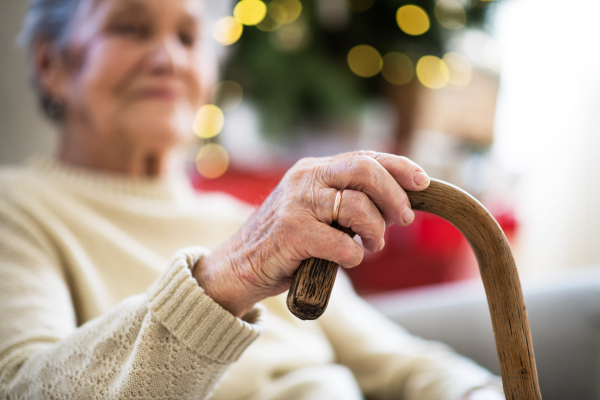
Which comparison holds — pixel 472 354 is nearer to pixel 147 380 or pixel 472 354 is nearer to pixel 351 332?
pixel 351 332

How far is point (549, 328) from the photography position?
2.69ft

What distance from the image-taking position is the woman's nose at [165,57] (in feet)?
2.18

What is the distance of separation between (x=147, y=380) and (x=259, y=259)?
138mm

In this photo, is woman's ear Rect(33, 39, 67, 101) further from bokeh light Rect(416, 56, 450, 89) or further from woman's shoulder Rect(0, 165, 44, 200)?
bokeh light Rect(416, 56, 450, 89)

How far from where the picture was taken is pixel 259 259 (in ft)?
1.07

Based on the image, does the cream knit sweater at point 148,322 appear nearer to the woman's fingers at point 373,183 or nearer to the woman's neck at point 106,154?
the woman's neck at point 106,154

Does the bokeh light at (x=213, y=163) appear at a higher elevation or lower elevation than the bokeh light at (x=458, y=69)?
lower

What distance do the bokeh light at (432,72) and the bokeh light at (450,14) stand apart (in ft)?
0.50

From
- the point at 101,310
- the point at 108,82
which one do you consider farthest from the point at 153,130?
the point at 101,310

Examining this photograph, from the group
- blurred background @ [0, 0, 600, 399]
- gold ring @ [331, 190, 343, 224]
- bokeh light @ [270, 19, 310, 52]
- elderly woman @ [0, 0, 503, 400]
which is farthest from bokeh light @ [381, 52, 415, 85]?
gold ring @ [331, 190, 343, 224]

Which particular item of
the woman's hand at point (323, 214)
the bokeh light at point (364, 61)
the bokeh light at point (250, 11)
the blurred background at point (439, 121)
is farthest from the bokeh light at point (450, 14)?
the woman's hand at point (323, 214)

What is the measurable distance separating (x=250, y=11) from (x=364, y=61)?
0.49m

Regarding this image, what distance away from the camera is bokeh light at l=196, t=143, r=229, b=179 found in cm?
155

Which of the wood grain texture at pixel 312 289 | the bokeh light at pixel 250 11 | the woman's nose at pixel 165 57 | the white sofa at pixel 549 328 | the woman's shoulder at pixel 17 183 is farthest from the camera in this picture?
the bokeh light at pixel 250 11
